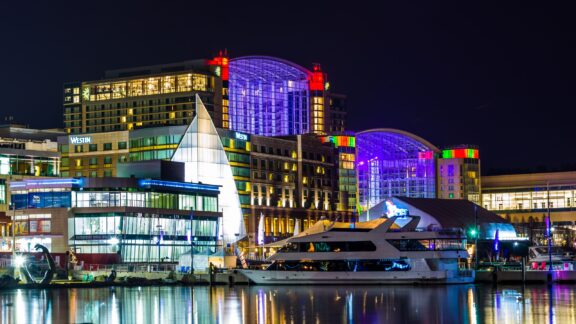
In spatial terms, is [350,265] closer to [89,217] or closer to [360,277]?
[360,277]

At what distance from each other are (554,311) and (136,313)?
115ft

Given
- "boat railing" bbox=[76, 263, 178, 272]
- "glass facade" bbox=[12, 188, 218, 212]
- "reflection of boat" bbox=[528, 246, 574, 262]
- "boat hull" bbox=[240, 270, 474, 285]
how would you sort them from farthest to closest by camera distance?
1. "glass facade" bbox=[12, 188, 218, 212]
2. "reflection of boat" bbox=[528, 246, 574, 262]
3. "boat railing" bbox=[76, 263, 178, 272]
4. "boat hull" bbox=[240, 270, 474, 285]

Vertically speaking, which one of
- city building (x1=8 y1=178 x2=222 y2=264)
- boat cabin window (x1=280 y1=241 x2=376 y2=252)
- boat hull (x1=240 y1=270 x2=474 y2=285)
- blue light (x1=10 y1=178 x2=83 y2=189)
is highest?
blue light (x1=10 y1=178 x2=83 y2=189)

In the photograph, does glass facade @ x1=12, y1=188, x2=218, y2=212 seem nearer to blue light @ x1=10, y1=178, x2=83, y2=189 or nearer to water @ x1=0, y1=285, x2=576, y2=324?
blue light @ x1=10, y1=178, x2=83, y2=189

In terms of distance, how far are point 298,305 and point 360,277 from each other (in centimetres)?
3134

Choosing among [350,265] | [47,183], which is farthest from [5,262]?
[350,265]

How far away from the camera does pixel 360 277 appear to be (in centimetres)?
13700

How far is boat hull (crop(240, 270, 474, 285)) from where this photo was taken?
449ft

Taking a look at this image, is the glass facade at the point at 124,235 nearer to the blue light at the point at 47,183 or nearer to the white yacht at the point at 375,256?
Result: the blue light at the point at 47,183

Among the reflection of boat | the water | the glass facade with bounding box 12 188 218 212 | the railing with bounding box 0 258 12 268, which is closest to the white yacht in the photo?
the water

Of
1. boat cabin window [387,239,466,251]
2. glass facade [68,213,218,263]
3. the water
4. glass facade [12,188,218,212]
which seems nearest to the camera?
the water

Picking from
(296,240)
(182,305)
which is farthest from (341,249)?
(182,305)

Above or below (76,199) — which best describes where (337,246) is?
below

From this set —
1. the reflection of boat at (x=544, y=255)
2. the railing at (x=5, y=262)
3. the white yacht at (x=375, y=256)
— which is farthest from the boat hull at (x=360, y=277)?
the railing at (x=5, y=262)
